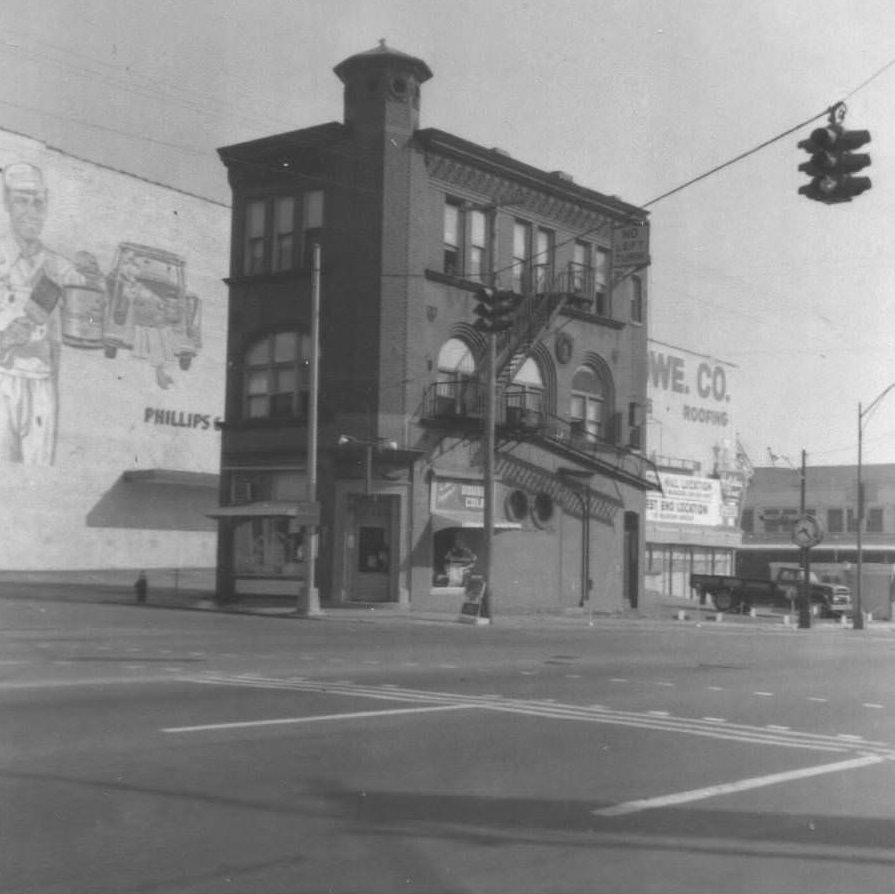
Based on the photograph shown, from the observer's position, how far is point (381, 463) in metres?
38.2

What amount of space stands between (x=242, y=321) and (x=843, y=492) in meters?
63.6

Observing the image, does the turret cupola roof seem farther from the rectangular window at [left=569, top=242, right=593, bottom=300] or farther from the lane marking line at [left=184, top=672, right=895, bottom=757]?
the lane marking line at [left=184, top=672, right=895, bottom=757]

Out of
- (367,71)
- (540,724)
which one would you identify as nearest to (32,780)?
(540,724)

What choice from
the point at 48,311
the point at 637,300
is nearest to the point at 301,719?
the point at 637,300

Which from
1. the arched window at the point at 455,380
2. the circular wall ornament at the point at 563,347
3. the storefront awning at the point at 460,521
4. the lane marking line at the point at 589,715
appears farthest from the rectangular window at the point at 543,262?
the lane marking line at the point at 589,715

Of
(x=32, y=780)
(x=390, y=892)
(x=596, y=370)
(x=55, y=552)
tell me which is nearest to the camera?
(x=390, y=892)

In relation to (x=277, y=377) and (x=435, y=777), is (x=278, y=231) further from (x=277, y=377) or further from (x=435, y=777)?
(x=435, y=777)

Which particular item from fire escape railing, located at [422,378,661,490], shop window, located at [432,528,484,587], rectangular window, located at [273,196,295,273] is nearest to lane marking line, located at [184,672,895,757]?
shop window, located at [432,528,484,587]

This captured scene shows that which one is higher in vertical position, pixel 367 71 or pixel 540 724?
pixel 367 71

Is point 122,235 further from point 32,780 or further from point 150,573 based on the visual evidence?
point 32,780

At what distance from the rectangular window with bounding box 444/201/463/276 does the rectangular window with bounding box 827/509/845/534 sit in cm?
6072

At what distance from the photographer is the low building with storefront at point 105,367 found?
54.2 m

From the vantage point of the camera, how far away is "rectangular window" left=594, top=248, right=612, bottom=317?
46312mm

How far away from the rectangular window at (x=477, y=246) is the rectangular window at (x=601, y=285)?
6.23 meters
